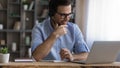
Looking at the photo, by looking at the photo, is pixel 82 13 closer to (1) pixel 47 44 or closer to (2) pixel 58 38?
(2) pixel 58 38

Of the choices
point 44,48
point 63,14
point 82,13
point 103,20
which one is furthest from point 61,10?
point 82,13

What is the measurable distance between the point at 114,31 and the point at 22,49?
81.7 inches

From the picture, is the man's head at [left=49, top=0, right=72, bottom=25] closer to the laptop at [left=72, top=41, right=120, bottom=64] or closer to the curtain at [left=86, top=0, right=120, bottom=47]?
the laptop at [left=72, top=41, right=120, bottom=64]

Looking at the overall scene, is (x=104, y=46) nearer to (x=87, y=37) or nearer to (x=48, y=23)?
(x=48, y=23)

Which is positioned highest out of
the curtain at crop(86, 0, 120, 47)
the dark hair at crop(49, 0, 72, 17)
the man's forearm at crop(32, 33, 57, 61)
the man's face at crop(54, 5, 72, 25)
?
the dark hair at crop(49, 0, 72, 17)

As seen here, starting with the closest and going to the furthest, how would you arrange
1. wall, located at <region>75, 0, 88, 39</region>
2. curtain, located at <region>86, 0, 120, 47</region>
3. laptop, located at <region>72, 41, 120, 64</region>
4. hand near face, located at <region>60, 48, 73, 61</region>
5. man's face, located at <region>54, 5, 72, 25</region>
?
laptop, located at <region>72, 41, 120, 64</region> → hand near face, located at <region>60, 48, 73, 61</region> → man's face, located at <region>54, 5, 72, 25</region> → curtain, located at <region>86, 0, 120, 47</region> → wall, located at <region>75, 0, 88, 39</region>

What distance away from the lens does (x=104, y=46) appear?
180 centimetres

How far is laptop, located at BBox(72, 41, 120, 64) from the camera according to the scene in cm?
179

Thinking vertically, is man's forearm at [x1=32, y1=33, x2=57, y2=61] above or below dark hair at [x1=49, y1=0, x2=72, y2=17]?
below

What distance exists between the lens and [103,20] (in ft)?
17.0

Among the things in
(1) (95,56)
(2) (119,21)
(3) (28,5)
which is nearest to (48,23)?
(1) (95,56)

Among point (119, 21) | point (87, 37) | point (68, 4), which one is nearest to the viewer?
point (68, 4)

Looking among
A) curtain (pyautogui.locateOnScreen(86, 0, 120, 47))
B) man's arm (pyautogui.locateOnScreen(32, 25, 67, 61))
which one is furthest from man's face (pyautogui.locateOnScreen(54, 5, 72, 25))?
curtain (pyautogui.locateOnScreen(86, 0, 120, 47))

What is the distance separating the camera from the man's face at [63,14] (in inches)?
89.7
